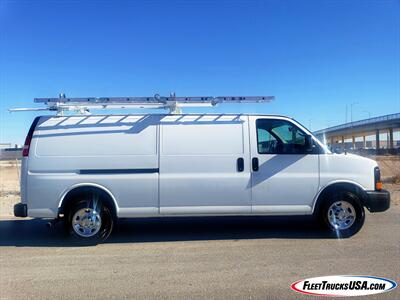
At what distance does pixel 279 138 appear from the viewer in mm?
6703

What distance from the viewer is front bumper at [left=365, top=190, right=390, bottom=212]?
6.52 meters

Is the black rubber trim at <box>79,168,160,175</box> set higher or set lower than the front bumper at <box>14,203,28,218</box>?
higher

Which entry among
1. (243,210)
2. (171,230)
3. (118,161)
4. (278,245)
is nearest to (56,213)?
(118,161)

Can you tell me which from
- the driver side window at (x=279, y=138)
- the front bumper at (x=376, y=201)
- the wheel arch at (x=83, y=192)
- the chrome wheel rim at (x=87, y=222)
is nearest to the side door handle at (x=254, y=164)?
the driver side window at (x=279, y=138)

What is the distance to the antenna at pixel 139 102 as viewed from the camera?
6516 millimetres

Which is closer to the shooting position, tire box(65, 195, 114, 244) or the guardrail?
tire box(65, 195, 114, 244)

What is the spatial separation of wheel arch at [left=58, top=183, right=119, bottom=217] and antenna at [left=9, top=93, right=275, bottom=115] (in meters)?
1.40

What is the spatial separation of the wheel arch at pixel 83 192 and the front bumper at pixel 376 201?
14.4 feet

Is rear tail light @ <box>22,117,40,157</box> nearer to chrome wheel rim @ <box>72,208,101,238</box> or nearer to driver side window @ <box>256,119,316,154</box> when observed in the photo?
chrome wheel rim @ <box>72,208,101,238</box>

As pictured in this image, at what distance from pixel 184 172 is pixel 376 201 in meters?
3.38

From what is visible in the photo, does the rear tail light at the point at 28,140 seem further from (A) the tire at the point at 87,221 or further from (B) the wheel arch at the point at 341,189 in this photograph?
(B) the wheel arch at the point at 341,189

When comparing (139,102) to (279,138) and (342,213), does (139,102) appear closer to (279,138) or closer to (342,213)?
(279,138)
